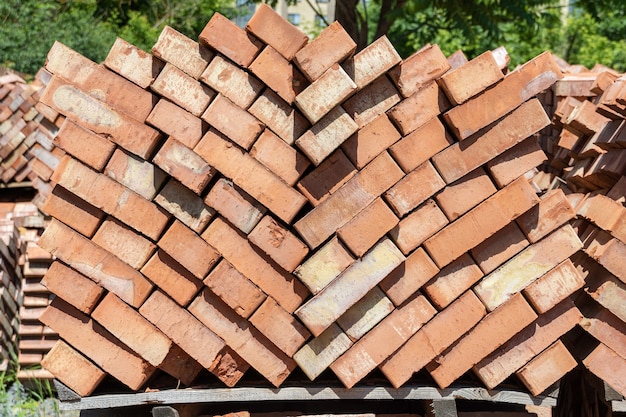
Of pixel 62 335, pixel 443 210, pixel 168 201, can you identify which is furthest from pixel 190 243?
pixel 443 210

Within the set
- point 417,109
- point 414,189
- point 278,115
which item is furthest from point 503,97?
point 278,115

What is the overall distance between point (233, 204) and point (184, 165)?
0.87 ft

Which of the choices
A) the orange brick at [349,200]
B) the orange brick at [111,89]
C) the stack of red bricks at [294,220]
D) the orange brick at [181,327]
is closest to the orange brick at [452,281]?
the stack of red bricks at [294,220]

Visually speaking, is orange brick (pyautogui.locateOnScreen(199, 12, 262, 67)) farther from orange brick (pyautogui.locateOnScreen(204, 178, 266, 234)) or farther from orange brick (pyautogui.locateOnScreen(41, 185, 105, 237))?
orange brick (pyautogui.locateOnScreen(41, 185, 105, 237))

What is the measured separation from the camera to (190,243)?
3.55 m

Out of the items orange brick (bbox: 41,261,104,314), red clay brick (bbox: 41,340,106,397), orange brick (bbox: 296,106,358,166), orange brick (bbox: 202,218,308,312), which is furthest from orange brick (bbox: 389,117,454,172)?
red clay brick (bbox: 41,340,106,397)

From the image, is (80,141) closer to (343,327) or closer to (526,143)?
(343,327)

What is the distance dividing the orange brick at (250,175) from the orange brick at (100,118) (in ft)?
0.84

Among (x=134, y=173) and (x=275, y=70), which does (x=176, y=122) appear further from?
(x=275, y=70)

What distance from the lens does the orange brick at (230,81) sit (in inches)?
137

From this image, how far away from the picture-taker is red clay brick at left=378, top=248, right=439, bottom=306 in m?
3.60

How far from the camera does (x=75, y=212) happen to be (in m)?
3.65

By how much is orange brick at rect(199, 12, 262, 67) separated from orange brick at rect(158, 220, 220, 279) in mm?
758

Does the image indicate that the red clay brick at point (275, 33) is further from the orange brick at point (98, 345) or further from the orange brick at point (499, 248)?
the orange brick at point (98, 345)
